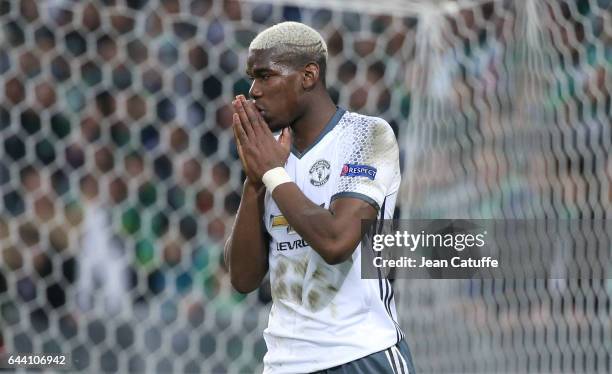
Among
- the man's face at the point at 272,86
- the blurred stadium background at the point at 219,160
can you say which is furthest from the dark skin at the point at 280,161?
the blurred stadium background at the point at 219,160

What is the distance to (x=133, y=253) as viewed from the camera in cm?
411

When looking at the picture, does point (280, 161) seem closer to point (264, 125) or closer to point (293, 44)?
point (264, 125)

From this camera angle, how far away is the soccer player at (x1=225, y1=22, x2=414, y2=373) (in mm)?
1874

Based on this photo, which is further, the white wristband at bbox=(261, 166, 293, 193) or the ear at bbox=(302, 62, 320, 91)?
the ear at bbox=(302, 62, 320, 91)

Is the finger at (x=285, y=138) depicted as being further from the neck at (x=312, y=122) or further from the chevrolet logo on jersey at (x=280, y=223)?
the chevrolet logo on jersey at (x=280, y=223)

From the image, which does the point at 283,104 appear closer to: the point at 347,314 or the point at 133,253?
the point at 347,314

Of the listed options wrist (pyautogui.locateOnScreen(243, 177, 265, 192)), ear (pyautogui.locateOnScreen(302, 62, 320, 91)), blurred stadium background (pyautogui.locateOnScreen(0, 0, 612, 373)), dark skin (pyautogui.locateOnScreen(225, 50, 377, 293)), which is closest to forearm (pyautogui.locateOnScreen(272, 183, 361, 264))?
dark skin (pyautogui.locateOnScreen(225, 50, 377, 293))

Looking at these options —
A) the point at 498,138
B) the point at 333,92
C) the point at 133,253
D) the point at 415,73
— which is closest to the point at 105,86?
the point at 133,253

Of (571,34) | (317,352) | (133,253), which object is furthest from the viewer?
(133,253)

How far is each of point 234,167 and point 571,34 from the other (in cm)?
145

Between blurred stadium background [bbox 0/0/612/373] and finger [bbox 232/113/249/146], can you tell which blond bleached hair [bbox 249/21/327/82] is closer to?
finger [bbox 232/113/249/146]

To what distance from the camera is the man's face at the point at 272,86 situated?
1.91 meters

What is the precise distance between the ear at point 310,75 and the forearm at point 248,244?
22 cm

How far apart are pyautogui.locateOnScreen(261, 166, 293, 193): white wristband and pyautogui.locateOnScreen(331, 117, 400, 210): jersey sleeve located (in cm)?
11
